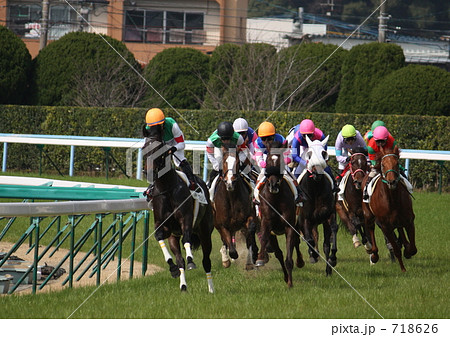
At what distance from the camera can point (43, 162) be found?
21078 millimetres

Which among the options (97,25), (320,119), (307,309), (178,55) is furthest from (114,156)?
(97,25)

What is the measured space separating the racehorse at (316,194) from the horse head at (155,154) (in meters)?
1.97

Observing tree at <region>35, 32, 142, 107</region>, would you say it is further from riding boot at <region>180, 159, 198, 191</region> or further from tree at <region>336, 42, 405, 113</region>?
riding boot at <region>180, 159, 198, 191</region>

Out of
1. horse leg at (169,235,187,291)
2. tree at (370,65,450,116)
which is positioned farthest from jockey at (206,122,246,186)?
tree at (370,65,450,116)

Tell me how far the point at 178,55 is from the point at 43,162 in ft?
25.1

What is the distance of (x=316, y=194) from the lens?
9086 mm

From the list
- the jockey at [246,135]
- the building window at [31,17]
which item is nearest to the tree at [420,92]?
the jockey at [246,135]

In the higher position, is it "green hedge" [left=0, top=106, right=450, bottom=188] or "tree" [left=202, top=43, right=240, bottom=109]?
"tree" [left=202, top=43, right=240, bottom=109]

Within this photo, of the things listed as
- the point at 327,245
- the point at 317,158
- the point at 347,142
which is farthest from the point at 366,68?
the point at 317,158

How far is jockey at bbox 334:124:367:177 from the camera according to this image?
33.9ft

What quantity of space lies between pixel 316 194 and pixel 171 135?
7.09 ft

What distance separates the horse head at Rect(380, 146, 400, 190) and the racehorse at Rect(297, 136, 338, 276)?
2.18ft

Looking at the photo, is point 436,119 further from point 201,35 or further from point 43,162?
point 201,35

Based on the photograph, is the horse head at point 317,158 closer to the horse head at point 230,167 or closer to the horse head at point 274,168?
the horse head at point 274,168
